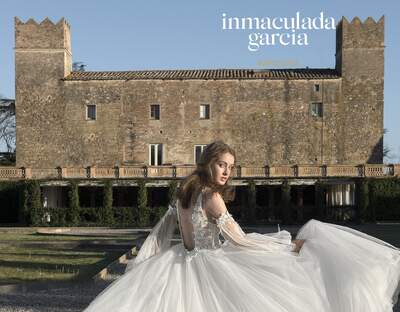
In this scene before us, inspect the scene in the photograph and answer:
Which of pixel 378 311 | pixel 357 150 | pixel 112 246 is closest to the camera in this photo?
pixel 378 311

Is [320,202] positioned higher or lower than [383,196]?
lower

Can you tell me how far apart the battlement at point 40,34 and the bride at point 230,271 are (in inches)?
1314

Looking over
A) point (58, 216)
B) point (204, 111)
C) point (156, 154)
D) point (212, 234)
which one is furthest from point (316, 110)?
point (212, 234)

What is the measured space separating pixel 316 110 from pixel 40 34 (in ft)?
57.4

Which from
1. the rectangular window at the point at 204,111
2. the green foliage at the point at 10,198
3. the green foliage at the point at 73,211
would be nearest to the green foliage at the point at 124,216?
the green foliage at the point at 73,211

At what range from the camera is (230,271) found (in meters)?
4.23

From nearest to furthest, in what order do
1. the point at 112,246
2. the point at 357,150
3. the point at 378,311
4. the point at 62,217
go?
1. the point at 378,311
2. the point at 112,246
3. the point at 62,217
4. the point at 357,150

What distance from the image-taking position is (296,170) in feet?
105

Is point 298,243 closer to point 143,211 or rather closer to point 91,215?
point 143,211

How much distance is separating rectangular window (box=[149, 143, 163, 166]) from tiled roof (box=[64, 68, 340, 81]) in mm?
4162

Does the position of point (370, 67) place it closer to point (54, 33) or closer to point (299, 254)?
point (54, 33)

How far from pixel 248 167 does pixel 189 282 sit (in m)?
28.1

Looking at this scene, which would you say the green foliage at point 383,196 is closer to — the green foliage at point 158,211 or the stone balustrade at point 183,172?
the stone balustrade at point 183,172

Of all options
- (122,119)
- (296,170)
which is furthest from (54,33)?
(296,170)
